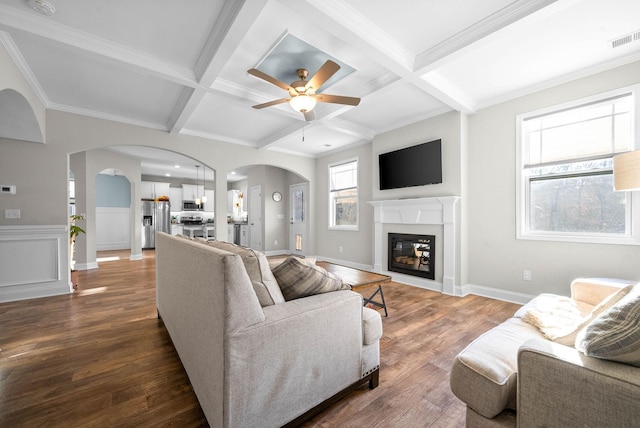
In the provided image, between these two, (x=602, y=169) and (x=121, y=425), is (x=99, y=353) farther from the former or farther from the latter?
(x=602, y=169)

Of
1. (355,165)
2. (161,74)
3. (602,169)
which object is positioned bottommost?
(602,169)

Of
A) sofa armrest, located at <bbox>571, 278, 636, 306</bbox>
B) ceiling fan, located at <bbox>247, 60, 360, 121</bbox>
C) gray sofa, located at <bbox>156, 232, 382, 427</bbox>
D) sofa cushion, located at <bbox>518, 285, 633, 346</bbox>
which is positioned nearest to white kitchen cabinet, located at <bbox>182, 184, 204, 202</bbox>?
ceiling fan, located at <bbox>247, 60, 360, 121</bbox>

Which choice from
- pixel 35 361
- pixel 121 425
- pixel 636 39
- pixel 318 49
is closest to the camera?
pixel 121 425

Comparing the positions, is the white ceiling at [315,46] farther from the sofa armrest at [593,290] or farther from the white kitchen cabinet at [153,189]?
the white kitchen cabinet at [153,189]

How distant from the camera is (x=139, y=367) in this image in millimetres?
1881

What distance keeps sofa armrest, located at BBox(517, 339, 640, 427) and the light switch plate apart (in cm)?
538

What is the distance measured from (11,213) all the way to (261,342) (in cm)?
448

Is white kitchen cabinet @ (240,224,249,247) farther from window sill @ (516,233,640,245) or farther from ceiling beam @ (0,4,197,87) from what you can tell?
window sill @ (516,233,640,245)

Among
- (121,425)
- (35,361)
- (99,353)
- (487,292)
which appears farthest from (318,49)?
(487,292)

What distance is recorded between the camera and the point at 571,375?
80 cm

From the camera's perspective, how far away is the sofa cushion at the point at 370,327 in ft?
5.27

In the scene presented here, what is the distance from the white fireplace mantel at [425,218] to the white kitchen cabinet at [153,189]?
7.66 metres

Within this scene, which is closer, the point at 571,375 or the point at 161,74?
the point at 571,375

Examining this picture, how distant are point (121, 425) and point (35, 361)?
1242 millimetres
